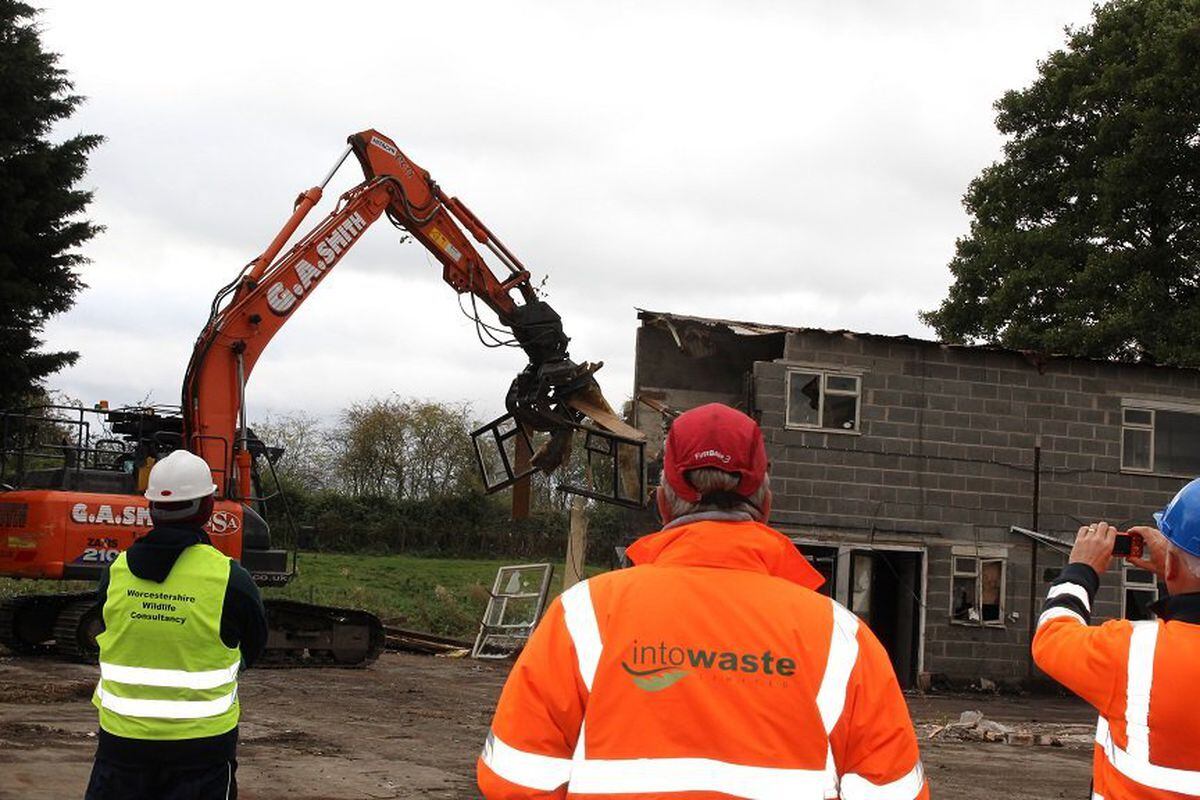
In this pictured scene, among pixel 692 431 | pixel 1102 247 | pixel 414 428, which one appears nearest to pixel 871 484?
pixel 1102 247

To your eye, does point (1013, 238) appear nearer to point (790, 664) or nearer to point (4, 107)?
point (4, 107)

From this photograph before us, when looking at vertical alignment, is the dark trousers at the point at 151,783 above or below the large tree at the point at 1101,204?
below

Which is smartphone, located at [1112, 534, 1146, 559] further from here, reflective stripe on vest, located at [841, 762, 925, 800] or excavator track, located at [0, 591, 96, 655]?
excavator track, located at [0, 591, 96, 655]

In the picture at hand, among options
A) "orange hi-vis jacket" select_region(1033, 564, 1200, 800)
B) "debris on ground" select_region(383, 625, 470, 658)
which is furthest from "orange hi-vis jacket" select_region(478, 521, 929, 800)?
"debris on ground" select_region(383, 625, 470, 658)

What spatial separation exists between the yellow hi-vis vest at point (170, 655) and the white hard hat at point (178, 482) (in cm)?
21

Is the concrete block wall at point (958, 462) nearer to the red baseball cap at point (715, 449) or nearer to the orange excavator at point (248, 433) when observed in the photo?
the orange excavator at point (248, 433)

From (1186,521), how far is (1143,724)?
540mm

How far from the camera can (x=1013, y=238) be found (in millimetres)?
35219

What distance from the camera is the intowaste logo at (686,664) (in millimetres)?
2854

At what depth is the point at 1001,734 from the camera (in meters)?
16.1

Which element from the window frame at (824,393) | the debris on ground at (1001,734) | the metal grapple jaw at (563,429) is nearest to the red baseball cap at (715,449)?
the debris on ground at (1001,734)

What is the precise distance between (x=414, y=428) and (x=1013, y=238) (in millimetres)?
20158

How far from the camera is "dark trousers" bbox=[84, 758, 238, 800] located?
5.32 m

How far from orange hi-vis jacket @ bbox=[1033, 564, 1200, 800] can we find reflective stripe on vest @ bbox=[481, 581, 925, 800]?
1219mm
